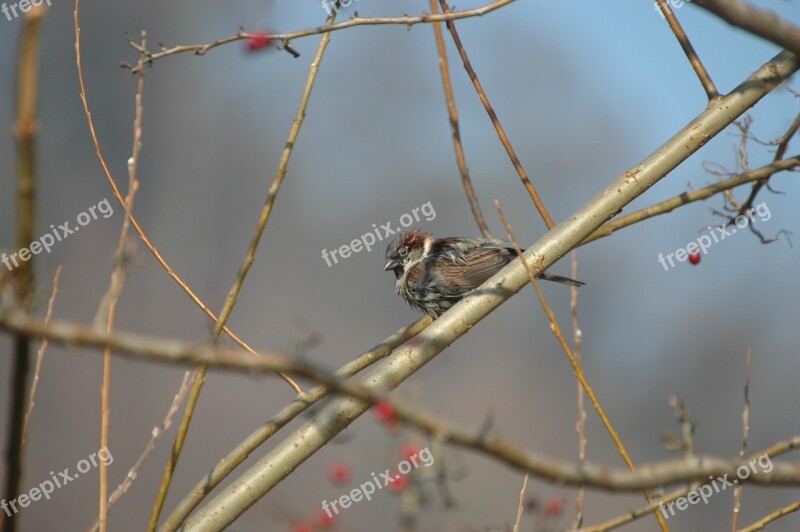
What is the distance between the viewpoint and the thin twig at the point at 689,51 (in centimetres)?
287

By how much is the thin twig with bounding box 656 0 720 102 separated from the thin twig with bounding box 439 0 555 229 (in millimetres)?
693

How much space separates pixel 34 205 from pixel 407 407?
1.82ft

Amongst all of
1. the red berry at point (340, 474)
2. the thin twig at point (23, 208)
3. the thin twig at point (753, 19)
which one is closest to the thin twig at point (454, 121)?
the red berry at point (340, 474)

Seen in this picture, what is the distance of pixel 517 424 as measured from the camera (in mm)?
20250

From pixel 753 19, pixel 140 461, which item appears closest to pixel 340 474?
pixel 140 461

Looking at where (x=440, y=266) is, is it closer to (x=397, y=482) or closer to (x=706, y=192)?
(x=706, y=192)

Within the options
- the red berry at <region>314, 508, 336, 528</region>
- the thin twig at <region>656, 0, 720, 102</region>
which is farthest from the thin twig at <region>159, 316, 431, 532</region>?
the thin twig at <region>656, 0, 720, 102</region>

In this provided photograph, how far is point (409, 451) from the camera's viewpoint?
226cm

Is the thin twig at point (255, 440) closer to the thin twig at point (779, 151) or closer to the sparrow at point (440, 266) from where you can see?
the thin twig at point (779, 151)

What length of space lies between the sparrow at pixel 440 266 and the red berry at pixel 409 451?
301cm

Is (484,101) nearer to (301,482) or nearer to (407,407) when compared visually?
(407,407)

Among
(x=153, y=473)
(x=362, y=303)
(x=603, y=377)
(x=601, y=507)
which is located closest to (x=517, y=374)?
(x=603, y=377)

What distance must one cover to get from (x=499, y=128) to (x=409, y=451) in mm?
1479

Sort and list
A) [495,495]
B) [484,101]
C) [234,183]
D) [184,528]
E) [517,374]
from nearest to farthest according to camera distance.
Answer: [184,528] → [484,101] → [495,495] → [517,374] → [234,183]
